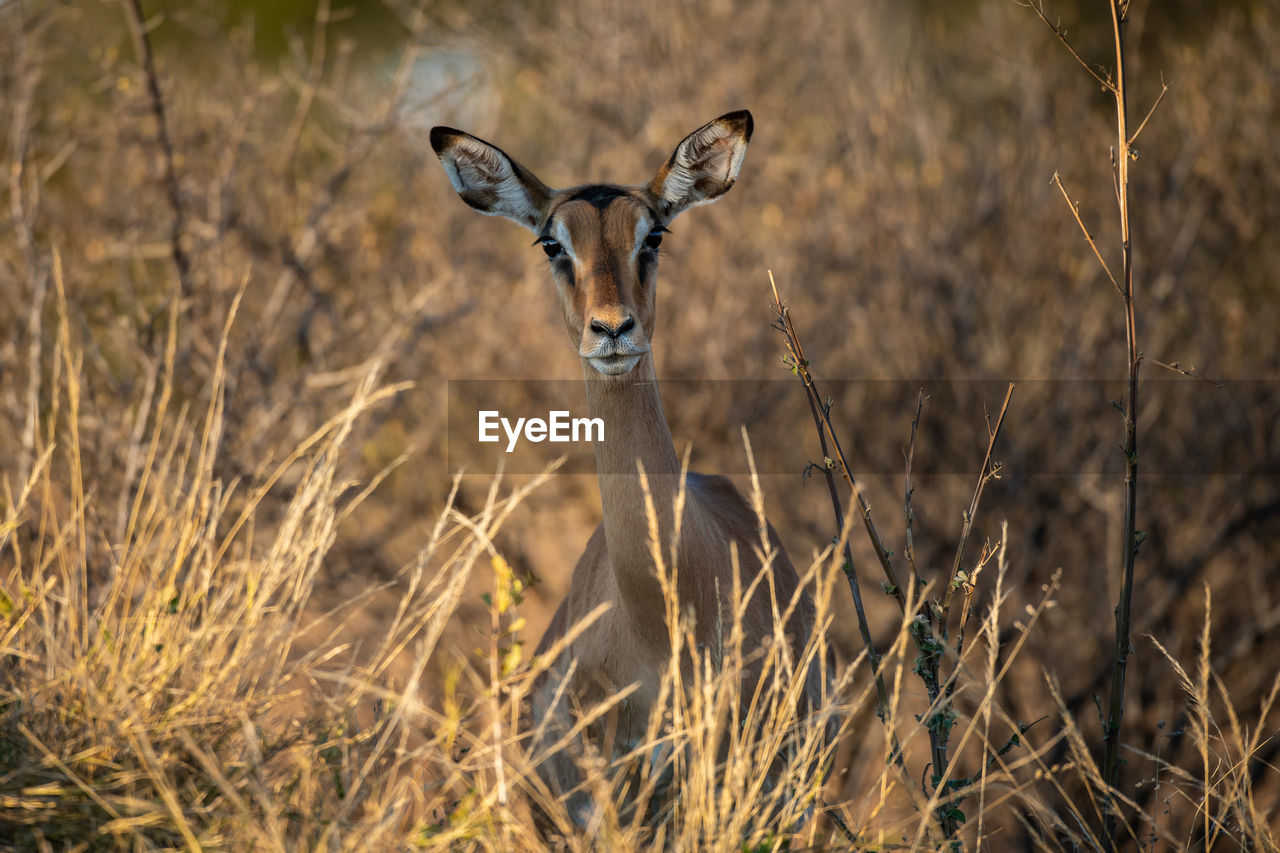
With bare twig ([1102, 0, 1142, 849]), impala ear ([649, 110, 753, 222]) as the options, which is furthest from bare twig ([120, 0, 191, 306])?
bare twig ([1102, 0, 1142, 849])

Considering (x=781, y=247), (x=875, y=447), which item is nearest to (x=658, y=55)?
(x=781, y=247)

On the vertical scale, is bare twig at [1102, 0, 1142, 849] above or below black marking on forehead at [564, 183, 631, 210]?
below

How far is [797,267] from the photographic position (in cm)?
945

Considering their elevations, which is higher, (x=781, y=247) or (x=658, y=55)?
(x=658, y=55)

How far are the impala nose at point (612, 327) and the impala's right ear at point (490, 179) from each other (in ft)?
3.42

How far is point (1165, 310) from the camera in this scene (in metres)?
8.91

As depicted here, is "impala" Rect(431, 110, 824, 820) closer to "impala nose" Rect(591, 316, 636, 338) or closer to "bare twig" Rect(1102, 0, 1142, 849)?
"impala nose" Rect(591, 316, 636, 338)

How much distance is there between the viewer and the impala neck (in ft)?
13.6

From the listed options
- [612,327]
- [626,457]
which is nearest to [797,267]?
[626,457]

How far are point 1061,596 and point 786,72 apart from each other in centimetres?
505

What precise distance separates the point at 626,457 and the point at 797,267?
18.1 ft

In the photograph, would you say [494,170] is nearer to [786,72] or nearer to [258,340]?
[258,340]

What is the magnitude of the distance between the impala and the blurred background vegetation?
2741 millimetres

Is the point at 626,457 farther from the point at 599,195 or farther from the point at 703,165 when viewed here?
the point at 703,165
